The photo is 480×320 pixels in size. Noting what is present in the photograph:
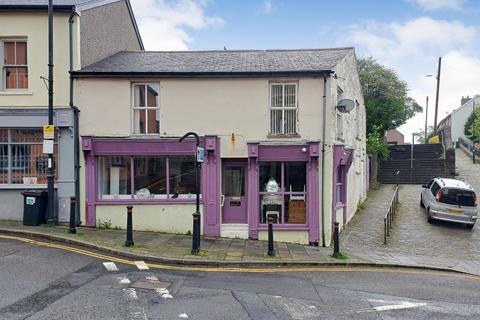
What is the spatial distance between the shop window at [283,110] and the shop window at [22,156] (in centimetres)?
685

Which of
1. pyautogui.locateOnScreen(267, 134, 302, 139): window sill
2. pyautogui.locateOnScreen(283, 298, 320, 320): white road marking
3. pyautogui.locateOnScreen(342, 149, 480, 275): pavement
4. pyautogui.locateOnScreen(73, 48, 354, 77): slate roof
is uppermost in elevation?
pyautogui.locateOnScreen(73, 48, 354, 77): slate roof

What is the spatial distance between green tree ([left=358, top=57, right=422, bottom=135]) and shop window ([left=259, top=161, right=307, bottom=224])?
905 inches

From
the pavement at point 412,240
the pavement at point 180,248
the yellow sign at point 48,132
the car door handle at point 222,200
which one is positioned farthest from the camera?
the car door handle at point 222,200

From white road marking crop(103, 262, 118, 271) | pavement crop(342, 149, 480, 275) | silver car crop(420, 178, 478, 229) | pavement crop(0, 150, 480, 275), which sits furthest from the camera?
silver car crop(420, 178, 478, 229)

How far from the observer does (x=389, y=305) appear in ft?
22.9

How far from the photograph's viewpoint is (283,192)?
42.3 ft

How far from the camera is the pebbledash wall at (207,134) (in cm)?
1260

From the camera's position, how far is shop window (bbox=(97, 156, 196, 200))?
12.9m

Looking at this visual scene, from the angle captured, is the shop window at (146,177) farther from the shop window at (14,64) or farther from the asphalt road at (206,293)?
the asphalt road at (206,293)

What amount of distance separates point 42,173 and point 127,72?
4.19 meters

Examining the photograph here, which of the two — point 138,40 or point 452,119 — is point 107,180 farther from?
point 452,119

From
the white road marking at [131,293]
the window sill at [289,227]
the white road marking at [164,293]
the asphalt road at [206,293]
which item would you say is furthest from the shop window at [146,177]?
the white road marking at [131,293]

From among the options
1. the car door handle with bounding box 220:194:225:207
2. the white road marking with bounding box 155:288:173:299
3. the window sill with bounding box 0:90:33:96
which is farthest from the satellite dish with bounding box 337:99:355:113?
the window sill with bounding box 0:90:33:96

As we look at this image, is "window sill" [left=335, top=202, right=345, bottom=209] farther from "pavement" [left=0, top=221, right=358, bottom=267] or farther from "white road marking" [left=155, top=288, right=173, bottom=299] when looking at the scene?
"white road marking" [left=155, top=288, right=173, bottom=299]
